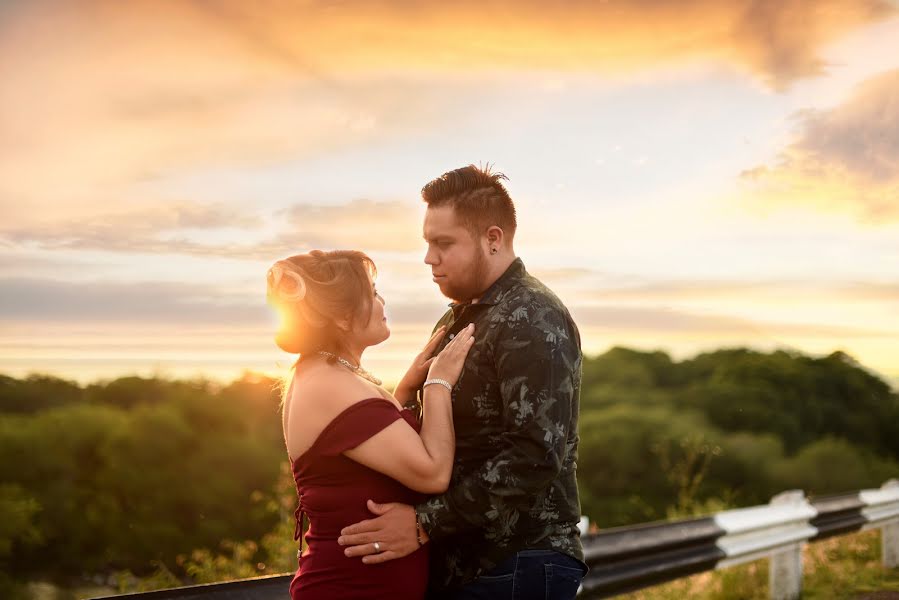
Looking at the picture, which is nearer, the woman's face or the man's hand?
the man's hand

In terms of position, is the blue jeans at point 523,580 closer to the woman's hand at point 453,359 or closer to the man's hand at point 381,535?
the man's hand at point 381,535

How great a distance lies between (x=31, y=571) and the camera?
9.66 m

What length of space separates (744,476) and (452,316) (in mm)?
13207

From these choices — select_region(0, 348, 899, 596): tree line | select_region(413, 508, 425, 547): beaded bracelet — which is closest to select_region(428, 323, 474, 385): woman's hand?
select_region(413, 508, 425, 547): beaded bracelet

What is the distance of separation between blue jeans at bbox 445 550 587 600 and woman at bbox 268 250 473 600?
0.21 m

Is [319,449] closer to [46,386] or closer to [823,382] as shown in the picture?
[46,386]

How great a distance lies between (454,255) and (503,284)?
0.70ft

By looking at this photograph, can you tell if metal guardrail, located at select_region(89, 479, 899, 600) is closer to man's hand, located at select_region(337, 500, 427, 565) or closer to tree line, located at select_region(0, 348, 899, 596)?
man's hand, located at select_region(337, 500, 427, 565)

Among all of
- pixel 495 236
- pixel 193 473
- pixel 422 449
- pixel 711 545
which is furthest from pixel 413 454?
Answer: pixel 193 473

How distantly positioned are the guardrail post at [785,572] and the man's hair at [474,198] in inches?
183

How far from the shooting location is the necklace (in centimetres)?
330

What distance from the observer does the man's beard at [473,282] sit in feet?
11.7

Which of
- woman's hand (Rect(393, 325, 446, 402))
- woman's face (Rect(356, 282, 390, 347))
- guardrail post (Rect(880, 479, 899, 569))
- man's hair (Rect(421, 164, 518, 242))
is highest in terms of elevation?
man's hair (Rect(421, 164, 518, 242))

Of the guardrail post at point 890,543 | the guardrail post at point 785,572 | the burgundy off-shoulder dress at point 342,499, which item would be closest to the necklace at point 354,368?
the burgundy off-shoulder dress at point 342,499
